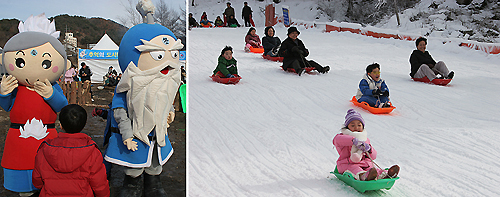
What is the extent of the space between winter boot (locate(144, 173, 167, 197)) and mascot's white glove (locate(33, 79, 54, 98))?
98cm

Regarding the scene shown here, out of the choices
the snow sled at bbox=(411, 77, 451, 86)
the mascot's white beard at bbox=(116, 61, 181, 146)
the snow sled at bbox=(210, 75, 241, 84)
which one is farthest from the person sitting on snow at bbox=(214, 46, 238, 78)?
the mascot's white beard at bbox=(116, 61, 181, 146)

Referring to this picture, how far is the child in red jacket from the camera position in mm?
2545

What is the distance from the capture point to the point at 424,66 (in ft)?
26.4

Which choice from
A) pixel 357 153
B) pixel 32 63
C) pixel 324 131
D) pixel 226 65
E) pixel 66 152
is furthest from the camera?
pixel 226 65

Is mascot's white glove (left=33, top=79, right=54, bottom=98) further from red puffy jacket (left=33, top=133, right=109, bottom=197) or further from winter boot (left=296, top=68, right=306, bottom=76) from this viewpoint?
winter boot (left=296, top=68, right=306, bottom=76)

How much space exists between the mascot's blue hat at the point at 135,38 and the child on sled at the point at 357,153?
1692mm

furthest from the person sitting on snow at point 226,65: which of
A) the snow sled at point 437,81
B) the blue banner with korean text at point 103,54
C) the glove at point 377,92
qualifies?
the blue banner with korean text at point 103,54

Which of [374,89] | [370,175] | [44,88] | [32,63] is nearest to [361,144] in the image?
[370,175]

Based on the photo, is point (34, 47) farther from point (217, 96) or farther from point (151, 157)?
point (217, 96)

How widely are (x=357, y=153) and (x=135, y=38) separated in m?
2.02

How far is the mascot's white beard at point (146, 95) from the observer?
2.89 m

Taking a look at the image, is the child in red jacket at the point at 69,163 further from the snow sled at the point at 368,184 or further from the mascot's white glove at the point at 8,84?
the snow sled at the point at 368,184

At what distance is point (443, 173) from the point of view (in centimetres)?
401

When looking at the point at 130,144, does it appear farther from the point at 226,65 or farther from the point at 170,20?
the point at 226,65
